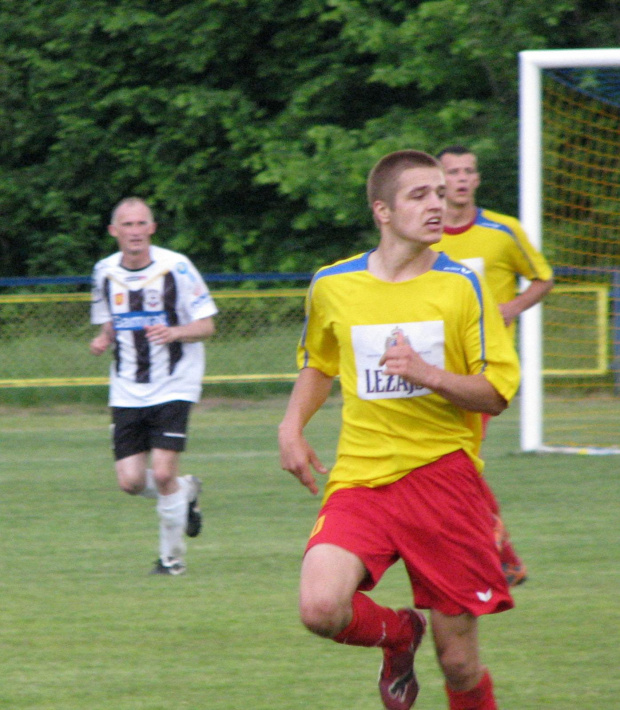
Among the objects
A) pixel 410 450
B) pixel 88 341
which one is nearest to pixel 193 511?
pixel 410 450

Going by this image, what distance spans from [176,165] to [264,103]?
173cm

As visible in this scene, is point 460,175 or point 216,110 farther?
point 216,110

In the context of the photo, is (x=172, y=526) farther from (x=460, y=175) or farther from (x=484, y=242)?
(x=460, y=175)

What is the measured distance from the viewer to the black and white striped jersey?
6.31 meters

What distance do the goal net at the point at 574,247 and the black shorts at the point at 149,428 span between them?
142 inches

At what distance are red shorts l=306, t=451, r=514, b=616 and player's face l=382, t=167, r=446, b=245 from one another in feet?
2.16

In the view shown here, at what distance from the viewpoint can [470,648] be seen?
11.8 ft

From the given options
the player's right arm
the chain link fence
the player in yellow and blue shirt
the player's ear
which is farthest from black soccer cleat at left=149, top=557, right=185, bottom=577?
the chain link fence

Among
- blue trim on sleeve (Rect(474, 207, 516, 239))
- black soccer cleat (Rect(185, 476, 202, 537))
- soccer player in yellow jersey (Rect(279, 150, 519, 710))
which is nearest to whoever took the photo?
soccer player in yellow jersey (Rect(279, 150, 519, 710))

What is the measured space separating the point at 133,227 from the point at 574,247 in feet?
22.0

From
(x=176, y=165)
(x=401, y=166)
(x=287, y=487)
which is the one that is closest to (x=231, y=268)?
(x=176, y=165)

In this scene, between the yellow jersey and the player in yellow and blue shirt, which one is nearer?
the player in yellow and blue shirt

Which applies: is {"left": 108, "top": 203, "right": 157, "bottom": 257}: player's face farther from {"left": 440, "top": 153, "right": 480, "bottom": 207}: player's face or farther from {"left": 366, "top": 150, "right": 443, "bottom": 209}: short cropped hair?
{"left": 366, "top": 150, "right": 443, "bottom": 209}: short cropped hair

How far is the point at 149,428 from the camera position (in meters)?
6.37
